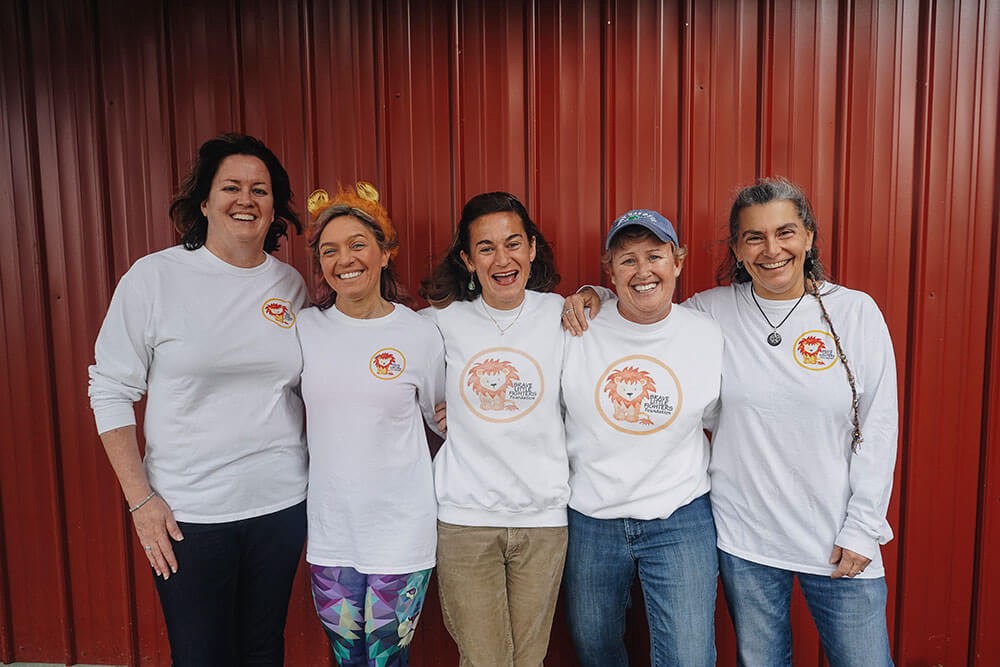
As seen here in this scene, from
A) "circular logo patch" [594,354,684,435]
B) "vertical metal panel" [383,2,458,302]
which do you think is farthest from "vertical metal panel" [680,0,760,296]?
"vertical metal panel" [383,2,458,302]

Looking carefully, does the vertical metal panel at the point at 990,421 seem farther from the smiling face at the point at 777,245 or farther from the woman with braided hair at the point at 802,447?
the smiling face at the point at 777,245

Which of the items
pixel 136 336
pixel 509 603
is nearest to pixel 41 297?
pixel 136 336

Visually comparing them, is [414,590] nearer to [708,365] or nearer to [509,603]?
[509,603]

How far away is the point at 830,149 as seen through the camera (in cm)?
228

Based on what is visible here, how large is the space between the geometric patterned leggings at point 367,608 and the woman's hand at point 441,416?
1.62ft

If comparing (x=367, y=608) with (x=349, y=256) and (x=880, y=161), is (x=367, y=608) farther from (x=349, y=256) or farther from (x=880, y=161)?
(x=880, y=161)

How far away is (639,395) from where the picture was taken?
182cm

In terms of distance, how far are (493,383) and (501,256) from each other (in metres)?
0.43

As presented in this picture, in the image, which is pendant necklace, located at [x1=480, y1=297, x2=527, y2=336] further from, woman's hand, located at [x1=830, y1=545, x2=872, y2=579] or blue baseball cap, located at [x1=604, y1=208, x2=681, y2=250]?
woman's hand, located at [x1=830, y1=545, x2=872, y2=579]

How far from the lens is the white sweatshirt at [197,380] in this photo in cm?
175

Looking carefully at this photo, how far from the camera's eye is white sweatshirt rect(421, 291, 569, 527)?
6.04 ft

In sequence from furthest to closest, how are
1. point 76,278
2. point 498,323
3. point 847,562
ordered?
point 76,278 < point 498,323 < point 847,562

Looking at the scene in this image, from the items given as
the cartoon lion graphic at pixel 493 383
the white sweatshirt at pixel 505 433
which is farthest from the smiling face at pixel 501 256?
the cartoon lion graphic at pixel 493 383

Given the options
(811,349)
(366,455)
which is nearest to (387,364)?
(366,455)
